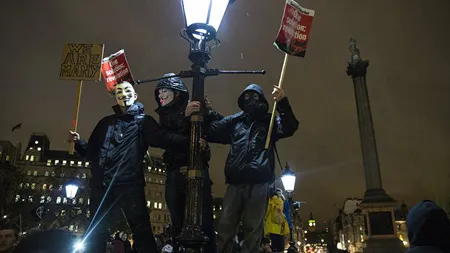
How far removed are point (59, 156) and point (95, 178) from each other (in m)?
109

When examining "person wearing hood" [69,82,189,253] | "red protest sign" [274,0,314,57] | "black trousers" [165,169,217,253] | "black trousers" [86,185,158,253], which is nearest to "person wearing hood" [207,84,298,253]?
"black trousers" [165,169,217,253]

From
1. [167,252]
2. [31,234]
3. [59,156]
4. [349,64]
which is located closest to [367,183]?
[349,64]

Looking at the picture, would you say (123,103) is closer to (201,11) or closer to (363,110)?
(201,11)

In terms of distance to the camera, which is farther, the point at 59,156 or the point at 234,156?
the point at 59,156

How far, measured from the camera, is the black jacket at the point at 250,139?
4.76 metres

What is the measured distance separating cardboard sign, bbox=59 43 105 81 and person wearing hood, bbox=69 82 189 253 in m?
0.93

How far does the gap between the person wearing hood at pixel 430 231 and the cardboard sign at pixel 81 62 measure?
5049 millimetres

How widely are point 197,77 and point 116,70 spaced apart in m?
3.76

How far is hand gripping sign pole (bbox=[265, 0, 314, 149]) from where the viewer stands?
4879mm

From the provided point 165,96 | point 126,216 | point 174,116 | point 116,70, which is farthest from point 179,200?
point 116,70

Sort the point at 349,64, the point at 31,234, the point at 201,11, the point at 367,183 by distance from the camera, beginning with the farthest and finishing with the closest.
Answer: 1. the point at 349,64
2. the point at 367,183
3. the point at 201,11
4. the point at 31,234

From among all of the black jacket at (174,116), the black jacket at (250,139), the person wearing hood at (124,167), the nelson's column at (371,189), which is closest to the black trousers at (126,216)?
the person wearing hood at (124,167)

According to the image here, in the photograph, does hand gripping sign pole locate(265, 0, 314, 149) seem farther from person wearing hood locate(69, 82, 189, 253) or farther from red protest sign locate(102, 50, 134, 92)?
red protest sign locate(102, 50, 134, 92)

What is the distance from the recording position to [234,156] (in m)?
5.02
